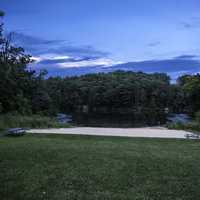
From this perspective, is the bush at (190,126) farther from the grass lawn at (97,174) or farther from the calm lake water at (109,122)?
the grass lawn at (97,174)

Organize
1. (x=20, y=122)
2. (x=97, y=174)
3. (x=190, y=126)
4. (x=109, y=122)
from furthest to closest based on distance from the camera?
(x=109, y=122), (x=190, y=126), (x=20, y=122), (x=97, y=174)

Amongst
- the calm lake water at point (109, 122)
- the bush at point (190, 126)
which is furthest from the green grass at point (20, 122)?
the bush at point (190, 126)

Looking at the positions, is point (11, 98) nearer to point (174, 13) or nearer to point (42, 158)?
point (42, 158)

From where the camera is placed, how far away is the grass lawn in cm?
366

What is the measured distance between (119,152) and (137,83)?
168ft

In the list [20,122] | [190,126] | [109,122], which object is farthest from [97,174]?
[109,122]

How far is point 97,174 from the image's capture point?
4.52m

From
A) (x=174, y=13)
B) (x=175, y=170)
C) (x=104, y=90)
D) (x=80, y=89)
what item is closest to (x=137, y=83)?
(x=104, y=90)

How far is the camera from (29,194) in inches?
143

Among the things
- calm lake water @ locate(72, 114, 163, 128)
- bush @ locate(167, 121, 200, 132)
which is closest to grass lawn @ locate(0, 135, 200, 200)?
bush @ locate(167, 121, 200, 132)

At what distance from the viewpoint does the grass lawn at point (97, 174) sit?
3.66 meters

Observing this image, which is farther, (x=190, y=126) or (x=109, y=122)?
(x=109, y=122)

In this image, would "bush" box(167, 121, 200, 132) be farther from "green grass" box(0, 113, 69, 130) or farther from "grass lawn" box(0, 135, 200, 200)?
"grass lawn" box(0, 135, 200, 200)

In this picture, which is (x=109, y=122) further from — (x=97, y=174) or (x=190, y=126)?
(x=97, y=174)
